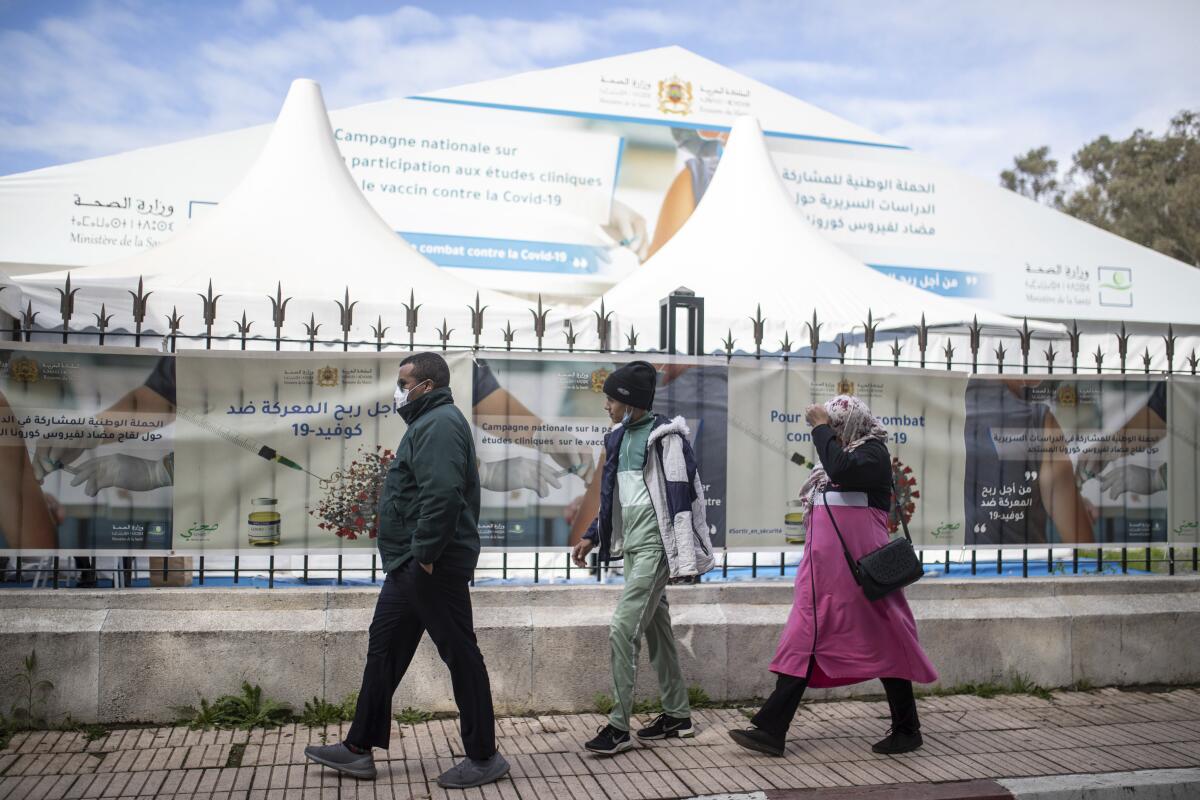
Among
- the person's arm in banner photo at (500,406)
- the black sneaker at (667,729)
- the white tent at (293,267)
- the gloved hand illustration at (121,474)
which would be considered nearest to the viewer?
the black sneaker at (667,729)

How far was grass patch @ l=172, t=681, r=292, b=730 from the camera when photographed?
184 inches

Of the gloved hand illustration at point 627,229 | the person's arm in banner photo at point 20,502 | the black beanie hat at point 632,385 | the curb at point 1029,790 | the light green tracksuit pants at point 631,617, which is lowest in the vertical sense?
the curb at point 1029,790

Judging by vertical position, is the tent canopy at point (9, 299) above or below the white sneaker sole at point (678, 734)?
above

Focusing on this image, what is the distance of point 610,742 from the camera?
14.3 feet

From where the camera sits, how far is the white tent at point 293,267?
809 centimetres

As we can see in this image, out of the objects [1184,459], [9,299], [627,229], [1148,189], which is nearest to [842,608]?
[1184,459]

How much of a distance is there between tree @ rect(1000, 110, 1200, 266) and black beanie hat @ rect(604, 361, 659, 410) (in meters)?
37.4

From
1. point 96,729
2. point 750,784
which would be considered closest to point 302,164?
point 96,729

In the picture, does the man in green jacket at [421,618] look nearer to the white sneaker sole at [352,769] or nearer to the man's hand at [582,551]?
the white sneaker sole at [352,769]

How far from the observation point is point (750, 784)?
405cm

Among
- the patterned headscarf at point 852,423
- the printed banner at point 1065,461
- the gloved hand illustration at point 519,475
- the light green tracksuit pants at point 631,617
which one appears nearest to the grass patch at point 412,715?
the light green tracksuit pants at point 631,617

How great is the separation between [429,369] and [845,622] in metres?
2.03

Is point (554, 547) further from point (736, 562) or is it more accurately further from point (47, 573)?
point (47, 573)

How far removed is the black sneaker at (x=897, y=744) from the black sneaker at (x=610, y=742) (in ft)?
3.62
